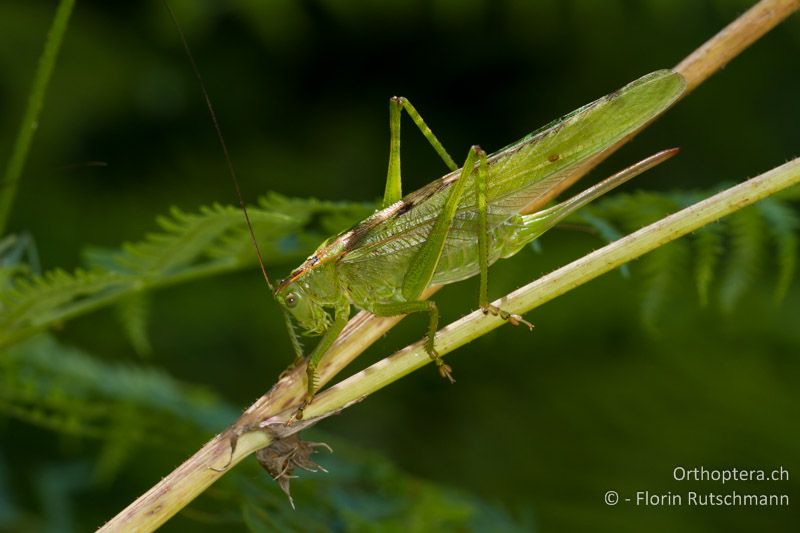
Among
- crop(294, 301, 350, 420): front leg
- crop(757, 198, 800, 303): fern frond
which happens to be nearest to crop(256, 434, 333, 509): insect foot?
crop(294, 301, 350, 420): front leg

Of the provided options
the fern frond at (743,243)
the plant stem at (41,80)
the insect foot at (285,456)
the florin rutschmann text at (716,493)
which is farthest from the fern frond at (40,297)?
the florin rutschmann text at (716,493)

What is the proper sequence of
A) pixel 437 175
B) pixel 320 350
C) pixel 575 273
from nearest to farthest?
pixel 575 273
pixel 320 350
pixel 437 175

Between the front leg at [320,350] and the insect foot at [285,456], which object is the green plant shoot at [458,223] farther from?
the insect foot at [285,456]

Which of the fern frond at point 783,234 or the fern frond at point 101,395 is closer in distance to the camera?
the fern frond at point 783,234

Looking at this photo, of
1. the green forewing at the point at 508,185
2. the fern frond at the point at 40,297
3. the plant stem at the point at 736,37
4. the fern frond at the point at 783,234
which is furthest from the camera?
the fern frond at the point at 783,234

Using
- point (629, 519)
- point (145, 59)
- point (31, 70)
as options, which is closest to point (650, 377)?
point (629, 519)

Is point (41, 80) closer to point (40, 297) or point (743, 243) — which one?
point (40, 297)

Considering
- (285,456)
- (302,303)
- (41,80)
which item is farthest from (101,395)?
(285,456)
